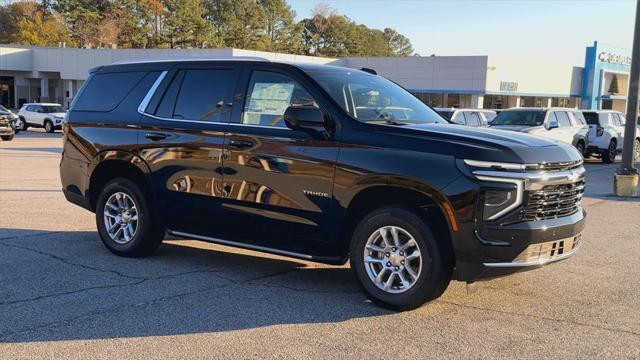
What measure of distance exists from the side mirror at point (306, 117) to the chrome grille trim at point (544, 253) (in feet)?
6.00

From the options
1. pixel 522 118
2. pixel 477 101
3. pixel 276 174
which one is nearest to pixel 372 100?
pixel 276 174

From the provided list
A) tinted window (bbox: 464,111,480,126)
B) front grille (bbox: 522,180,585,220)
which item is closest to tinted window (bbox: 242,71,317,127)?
front grille (bbox: 522,180,585,220)

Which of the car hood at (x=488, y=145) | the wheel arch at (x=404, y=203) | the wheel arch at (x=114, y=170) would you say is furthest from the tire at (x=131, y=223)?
the car hood at (x=488, y=145)

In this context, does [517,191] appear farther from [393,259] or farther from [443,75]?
[443,75]

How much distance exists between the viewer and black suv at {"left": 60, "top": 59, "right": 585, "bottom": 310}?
16.5 feet

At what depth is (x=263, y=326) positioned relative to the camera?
5.01m

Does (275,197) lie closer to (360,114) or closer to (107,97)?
(360,114)

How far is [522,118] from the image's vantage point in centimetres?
1930

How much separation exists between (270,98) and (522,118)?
1461cm

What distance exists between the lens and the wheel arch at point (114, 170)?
6.98 m

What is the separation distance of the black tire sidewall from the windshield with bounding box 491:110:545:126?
14074 millimetres

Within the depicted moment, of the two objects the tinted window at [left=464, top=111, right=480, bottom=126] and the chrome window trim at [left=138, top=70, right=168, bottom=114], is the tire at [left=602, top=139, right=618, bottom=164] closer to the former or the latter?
the tinted window at [left=464, top=111, right=480, bottom=126]

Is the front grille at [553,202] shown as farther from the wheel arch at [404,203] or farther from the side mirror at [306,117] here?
the side mirror at [306,117]

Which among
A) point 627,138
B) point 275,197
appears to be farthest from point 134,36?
point 275,197
